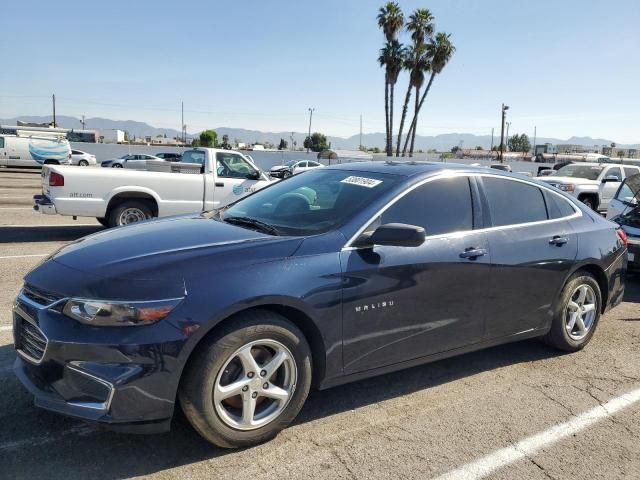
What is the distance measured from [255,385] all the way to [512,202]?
264cm

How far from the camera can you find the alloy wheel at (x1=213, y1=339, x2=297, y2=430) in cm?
A: 285

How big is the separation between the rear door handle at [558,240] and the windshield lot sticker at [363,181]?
1662mm

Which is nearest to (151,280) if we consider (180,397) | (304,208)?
(180,397)

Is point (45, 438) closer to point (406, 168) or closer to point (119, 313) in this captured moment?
point (119, 313)

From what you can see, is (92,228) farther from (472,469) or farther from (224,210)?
(472,469)

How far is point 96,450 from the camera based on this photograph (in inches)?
114

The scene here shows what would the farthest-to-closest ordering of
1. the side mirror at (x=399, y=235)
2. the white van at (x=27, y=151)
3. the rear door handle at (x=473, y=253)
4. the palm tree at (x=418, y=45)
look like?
the palm tree at (x=418, y=45)
the white van at (x=27, y=151)
the rear door handle at (x=473, y=253)
the side mirror at (x=399, y=235)

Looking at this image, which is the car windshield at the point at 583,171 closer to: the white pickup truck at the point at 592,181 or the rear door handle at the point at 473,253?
the white pickup truck at the point at 592,181

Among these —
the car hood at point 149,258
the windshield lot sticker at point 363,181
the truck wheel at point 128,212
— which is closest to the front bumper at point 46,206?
the truck wheel at point 128,212

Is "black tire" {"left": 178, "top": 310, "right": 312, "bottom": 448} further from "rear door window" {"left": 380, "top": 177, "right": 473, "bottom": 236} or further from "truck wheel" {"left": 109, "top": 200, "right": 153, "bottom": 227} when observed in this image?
"truck wheel" {"left": 109, "top": 200, "right": 153, "bottom": 227}

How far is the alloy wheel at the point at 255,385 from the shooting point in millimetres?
2854

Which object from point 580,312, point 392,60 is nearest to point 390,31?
point 392,60

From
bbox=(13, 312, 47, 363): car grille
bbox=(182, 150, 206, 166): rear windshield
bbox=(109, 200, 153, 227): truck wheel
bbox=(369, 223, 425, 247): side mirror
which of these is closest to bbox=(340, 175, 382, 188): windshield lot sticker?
bbox=(369, 223, 425, 247): side mirror

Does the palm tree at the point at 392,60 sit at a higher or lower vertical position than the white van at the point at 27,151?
higher
